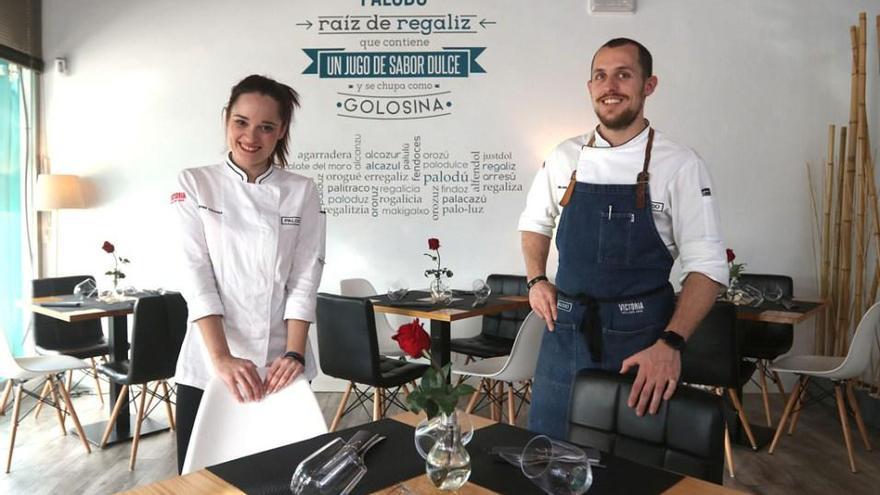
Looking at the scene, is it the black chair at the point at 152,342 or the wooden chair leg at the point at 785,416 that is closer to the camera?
the black chair at the point at 152,342

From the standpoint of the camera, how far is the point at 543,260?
218cm

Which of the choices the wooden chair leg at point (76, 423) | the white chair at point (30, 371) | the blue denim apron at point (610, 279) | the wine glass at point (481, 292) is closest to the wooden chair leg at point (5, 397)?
the white chair at point (30, 371)

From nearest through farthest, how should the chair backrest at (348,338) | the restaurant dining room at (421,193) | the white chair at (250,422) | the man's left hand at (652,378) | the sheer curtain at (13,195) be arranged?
the man's left hand at (652,378) → the white chair at (250,422) → the chair backrest at (348,338) → the restaurant dining room at (421,193) → the sheer curtain at (13,195)

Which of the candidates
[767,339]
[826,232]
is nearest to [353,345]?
[767,339]

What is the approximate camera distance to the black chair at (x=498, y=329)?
15.0 ft

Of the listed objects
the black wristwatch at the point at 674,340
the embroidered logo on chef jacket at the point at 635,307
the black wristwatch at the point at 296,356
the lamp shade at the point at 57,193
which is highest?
the lamp shade at the point at 57,193

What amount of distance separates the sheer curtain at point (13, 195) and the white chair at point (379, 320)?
258cm

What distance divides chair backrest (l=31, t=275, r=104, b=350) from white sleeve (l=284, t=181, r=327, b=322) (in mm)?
3480

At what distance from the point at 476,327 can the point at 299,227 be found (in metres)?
3.63

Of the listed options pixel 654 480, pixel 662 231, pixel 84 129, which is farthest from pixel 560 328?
pixel 84 129

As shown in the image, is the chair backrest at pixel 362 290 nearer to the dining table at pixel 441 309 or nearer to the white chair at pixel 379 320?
the white chair at pixel 379 320

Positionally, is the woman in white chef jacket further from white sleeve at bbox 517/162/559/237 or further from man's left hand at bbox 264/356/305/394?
white sleeve at bbox 517/162/559/237

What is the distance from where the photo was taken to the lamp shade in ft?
16.6

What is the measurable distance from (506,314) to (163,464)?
2.43 m
